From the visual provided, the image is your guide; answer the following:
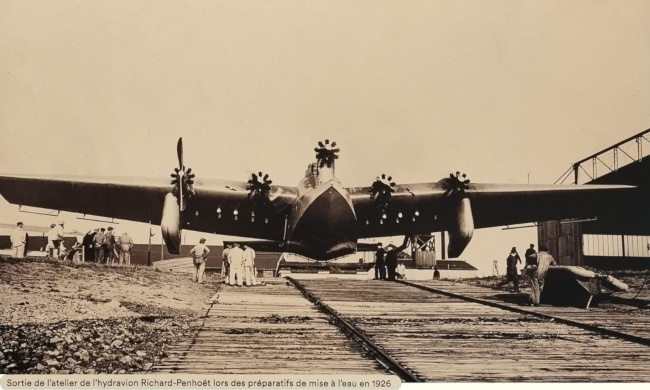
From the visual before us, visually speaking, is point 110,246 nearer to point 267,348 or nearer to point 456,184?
point 456,184

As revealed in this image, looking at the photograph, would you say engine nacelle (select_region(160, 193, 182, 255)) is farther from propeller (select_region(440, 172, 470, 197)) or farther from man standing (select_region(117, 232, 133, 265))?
propeller (select_region(440, 172, 470, 197))

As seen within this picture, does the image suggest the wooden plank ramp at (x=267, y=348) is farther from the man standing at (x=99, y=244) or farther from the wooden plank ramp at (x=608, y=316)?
the man standing at (x=99, y=244)

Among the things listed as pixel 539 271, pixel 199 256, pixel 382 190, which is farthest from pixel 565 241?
pixel 199 256

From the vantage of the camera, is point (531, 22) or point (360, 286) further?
point (360, 286)

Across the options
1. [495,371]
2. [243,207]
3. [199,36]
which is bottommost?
[495,371]

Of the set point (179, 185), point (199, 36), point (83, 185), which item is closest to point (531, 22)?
point (199, 36)

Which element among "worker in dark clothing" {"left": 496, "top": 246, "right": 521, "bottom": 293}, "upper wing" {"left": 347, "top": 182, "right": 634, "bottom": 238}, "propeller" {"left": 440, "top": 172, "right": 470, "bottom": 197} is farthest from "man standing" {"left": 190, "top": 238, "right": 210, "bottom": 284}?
"worker in dark clothing" {"left": 496, "top": 246, "right": 521, "bottom": 293}

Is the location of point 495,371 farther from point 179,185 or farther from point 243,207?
point 243,207
